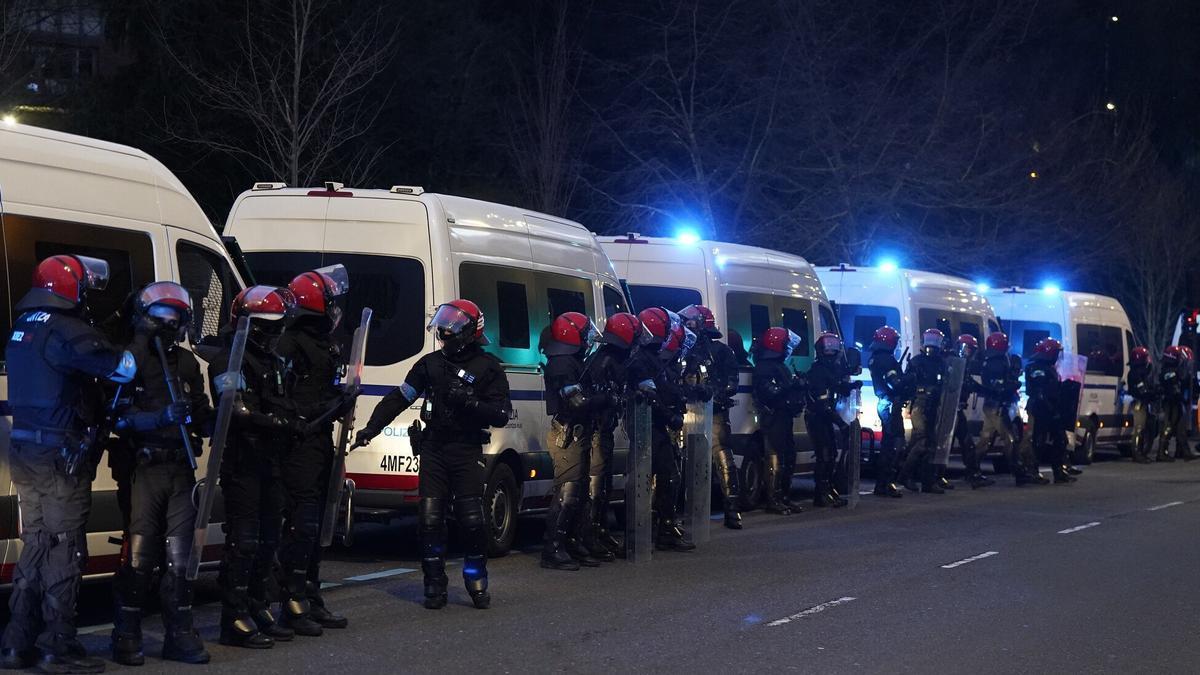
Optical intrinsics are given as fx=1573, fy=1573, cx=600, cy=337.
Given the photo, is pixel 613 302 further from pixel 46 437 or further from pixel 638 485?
pixel 46 437

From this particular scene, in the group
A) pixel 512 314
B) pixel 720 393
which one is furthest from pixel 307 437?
pixel 720 393

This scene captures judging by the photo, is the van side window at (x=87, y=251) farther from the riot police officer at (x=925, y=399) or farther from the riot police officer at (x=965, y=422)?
the riot police officer at (x=965, y=422)

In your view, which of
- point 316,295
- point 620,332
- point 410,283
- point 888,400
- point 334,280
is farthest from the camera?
point 888,400

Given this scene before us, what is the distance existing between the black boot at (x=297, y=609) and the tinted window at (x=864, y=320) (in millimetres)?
12076

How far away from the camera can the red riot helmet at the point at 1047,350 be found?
19938 mm

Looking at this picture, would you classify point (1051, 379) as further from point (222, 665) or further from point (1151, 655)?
point (222, 665)

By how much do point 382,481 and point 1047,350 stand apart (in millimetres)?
11567

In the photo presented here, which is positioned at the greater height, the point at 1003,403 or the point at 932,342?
the point at 932,342

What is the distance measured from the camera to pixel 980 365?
19547 mm

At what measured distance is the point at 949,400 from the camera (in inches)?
704

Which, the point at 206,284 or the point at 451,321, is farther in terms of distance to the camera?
the point at 206,284

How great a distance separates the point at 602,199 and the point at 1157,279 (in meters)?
23.5

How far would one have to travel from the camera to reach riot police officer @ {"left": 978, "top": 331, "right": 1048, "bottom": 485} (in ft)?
63.4

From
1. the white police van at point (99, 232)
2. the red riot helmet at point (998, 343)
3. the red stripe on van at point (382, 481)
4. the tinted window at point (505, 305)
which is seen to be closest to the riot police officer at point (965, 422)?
the red riot helmet at point (998, 343)
